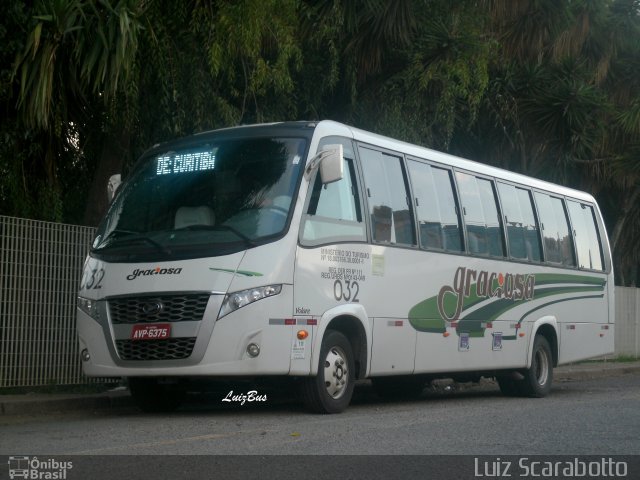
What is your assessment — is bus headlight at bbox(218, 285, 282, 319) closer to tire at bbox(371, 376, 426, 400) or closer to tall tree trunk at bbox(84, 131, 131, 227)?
tire at bbox(371, 376, 426, 400)

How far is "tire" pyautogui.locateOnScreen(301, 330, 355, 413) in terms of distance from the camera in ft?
36.2

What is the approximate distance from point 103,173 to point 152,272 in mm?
4389

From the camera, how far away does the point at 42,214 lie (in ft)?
46.8

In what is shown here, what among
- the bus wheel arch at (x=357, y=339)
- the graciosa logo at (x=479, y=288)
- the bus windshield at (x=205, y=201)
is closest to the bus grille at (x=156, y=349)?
the bus windshield at (x=205, y=201)

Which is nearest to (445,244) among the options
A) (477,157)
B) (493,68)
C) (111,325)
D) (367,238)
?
Result: (367,238)

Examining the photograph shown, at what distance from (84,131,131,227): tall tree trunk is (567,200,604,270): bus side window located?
699cm

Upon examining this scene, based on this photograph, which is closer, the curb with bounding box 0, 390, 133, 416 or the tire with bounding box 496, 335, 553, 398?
the curb with bounding box 0, 390, 133, 416

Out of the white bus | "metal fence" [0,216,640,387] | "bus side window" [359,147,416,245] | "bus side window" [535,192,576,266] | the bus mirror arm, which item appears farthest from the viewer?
"bus side window" [535,192,576,266]

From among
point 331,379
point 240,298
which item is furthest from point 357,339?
point 240,298

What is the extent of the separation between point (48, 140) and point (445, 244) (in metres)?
5.07

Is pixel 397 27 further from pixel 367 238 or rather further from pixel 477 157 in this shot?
pixel 477 157

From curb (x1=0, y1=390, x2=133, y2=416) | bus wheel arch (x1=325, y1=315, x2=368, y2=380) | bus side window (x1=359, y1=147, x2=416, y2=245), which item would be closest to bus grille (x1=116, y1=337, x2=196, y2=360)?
curb (x1=0, y1=390, x2=133, y2=416)
